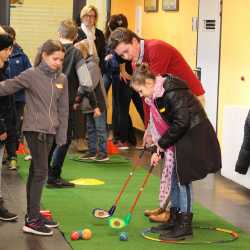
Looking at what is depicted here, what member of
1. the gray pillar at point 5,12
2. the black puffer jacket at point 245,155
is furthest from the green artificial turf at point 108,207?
the gray pillar at point 5,12

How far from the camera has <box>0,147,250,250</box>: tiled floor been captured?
4.71m

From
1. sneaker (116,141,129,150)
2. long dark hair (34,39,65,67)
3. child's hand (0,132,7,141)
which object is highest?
long dark hair (34,39,65,67)

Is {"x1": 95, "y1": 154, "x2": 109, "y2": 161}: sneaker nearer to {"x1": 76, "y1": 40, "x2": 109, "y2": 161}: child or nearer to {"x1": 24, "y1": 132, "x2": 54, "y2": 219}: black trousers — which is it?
{"x1": 76, "y1": 40, "x2": 109, "y2": 161}: child

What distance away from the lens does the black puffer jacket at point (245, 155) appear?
639cm

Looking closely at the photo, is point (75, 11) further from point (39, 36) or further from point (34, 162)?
point (34, 162)

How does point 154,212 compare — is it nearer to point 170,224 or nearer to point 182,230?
point 170,224

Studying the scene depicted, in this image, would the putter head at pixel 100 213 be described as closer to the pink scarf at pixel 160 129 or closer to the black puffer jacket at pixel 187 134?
the pink scarf at pixel 160 129

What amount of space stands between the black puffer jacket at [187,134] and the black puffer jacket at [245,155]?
1543 millimetres

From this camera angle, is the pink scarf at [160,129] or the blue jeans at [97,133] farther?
the blue jeans at [97,133]

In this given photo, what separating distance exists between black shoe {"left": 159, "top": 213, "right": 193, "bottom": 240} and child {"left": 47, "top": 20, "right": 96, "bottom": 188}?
1750 mm

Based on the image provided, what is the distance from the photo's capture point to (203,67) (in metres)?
8.40

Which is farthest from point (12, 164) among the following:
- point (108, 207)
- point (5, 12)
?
point (5, 12)

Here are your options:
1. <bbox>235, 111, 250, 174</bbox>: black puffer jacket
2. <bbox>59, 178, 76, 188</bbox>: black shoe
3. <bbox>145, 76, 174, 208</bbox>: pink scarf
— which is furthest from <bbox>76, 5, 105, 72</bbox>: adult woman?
<bbox>145, 76, 174, 208</bbox>: pink scarf

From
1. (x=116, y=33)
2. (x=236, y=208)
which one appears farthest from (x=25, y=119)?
(x=236, y=208)
